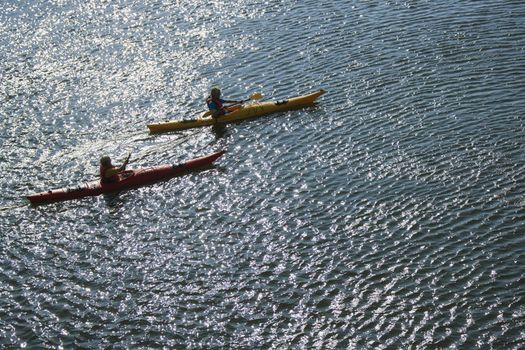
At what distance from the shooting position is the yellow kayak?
106 ft

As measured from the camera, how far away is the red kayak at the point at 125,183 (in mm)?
28062

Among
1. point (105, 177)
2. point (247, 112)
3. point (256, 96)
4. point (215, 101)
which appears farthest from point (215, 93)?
point (105, 177)

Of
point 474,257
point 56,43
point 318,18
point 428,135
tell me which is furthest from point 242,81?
point 474,257

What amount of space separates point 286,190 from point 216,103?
784 centimetres

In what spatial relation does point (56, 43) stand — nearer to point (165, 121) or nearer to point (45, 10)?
point (45, 10)

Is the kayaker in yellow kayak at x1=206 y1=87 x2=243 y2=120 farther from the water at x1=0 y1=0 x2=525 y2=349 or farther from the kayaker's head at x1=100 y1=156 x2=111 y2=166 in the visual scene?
the kayaker's head at x1=100 y1=156 x2=111 y2=166

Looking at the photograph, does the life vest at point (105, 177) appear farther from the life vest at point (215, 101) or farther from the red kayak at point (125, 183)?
the life vest at point (215, 101)

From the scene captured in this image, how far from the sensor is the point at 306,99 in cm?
3234

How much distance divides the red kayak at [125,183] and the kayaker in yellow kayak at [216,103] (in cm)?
410

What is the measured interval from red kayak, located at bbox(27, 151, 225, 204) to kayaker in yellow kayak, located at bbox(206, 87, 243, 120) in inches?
161

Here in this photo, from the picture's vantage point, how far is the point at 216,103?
1286 inches

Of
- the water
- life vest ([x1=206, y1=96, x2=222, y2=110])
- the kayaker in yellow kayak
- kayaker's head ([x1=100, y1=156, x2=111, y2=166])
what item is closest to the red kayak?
the water

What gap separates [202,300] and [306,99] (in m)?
13.5

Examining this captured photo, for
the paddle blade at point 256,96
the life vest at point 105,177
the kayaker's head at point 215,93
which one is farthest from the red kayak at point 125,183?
the paddle blade at point 256,96
